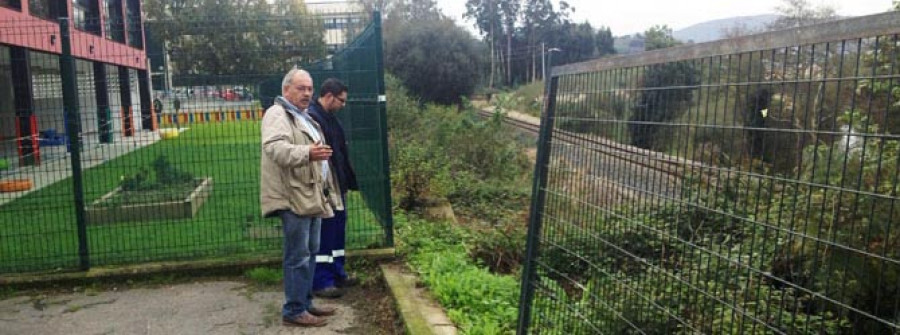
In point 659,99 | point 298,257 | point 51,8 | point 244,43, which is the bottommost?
point 298,257

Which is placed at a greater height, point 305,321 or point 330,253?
point 330,253

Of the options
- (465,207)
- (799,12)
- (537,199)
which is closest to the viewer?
(537,199)

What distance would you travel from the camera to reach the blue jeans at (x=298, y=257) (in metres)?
4.66

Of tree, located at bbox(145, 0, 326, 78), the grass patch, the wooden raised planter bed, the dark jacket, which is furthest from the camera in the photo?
the wooden raised planter bed

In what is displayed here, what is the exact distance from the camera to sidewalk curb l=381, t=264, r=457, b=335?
4668 mm

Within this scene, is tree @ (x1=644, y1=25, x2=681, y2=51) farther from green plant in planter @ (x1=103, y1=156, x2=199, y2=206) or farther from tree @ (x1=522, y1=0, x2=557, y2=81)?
tree @ (x1=522, y1=0, x2=557, y2=81)

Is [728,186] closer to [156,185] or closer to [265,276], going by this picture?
[265,276]

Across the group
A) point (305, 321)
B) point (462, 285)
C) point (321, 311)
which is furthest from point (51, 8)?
point (462, 285)

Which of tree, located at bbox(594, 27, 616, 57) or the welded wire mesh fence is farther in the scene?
tree, located at bbox(594, 27, 616, 57)

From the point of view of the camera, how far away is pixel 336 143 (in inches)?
219

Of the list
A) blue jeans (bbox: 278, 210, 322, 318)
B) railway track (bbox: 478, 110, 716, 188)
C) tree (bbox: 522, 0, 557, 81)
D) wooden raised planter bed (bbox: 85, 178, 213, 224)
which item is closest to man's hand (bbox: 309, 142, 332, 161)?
blue jeans (bbox: 278, 210, 322, 318)

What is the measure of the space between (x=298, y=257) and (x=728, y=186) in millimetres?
3203

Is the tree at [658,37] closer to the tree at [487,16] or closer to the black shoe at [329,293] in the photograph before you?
the black shoe at [329,293]

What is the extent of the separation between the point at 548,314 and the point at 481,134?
444 inches
